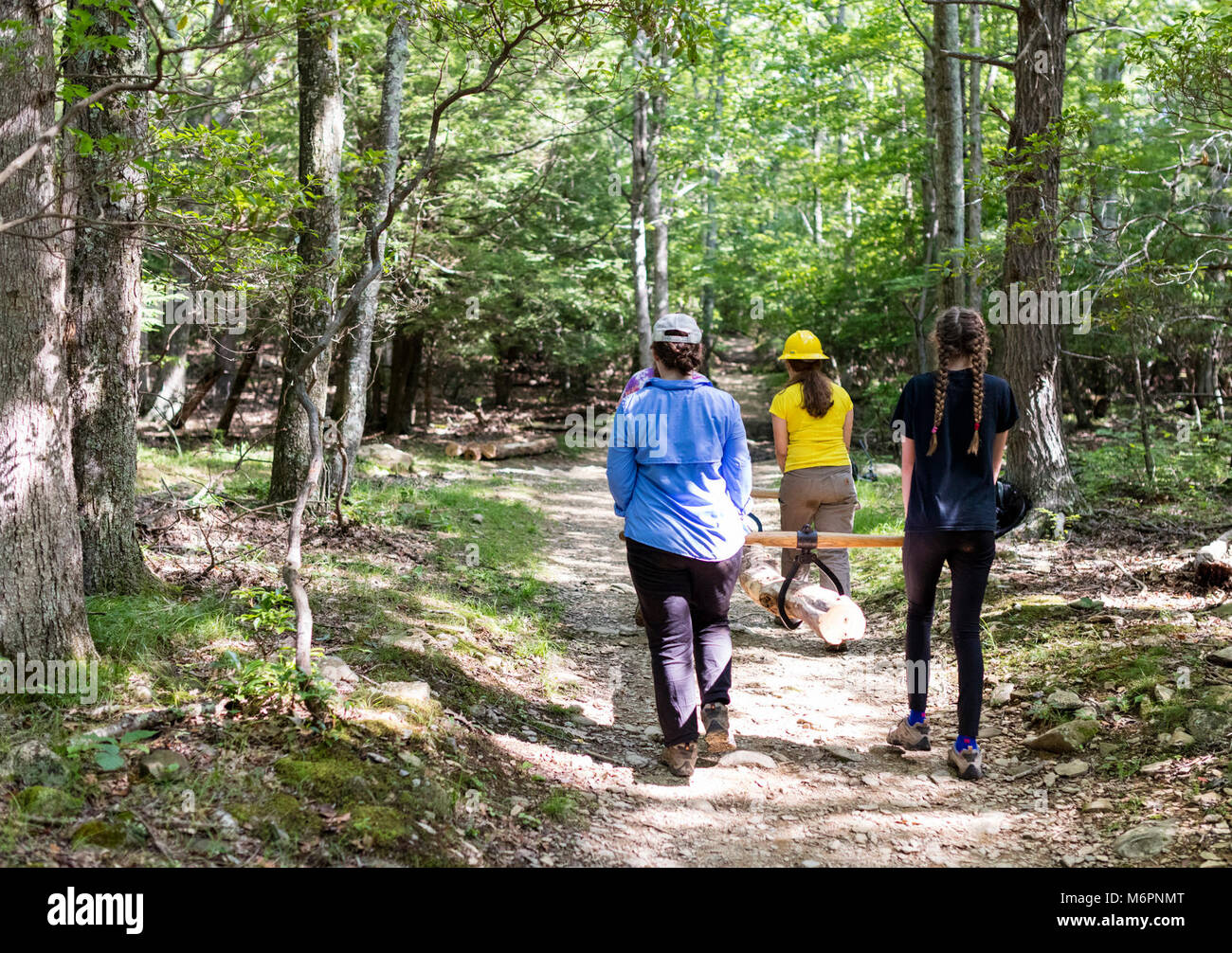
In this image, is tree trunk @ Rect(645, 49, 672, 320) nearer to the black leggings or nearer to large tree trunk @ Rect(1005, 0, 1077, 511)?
large tree trunk @ Rect(1005, 0, 1077, 511)

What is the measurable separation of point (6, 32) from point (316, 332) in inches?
184

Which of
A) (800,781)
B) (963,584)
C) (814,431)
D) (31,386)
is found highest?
(31,386)

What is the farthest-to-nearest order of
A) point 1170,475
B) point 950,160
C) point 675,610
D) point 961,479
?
point 950,160, point 1170,475, point 675,610, point 961,479

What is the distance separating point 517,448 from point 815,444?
11566 mm

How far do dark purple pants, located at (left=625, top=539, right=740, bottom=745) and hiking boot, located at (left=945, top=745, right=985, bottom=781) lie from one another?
1.33m

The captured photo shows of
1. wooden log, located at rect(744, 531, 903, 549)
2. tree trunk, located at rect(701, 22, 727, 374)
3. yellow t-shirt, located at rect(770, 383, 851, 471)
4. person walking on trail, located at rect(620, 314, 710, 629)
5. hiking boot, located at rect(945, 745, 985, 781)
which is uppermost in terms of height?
tree trunk, located at rect(701, 22, 727, 374)

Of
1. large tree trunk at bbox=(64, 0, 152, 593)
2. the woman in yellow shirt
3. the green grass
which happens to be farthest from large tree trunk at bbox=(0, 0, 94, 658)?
the green grass

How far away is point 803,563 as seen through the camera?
5918 millimetres

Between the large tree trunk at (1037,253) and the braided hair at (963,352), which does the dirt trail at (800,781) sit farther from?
the large tree trunk at (1037,253)

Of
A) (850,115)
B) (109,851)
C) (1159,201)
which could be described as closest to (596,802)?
(109,851)

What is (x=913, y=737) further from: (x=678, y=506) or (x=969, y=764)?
(x=678, y=506)

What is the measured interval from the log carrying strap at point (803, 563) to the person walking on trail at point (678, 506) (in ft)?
2.78

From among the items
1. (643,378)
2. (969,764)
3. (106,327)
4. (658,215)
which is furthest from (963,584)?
(658,215)

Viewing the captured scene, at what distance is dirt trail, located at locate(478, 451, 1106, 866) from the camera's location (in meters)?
3.95
